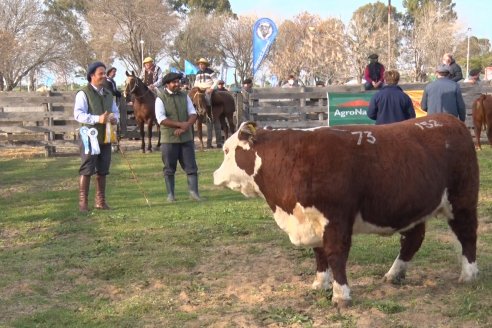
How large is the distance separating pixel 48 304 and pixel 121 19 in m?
48.7

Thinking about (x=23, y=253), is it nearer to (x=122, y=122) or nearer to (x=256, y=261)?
(x=256, y=261)

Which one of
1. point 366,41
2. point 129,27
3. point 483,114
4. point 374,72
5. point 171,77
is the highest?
point 129,27

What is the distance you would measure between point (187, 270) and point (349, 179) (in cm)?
203

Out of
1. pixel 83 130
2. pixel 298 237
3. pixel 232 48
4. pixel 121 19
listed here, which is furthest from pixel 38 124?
pixel 232 48

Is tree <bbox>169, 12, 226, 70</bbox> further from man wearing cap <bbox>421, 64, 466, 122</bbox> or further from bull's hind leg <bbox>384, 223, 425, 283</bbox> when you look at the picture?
bull's hind leg <bbox>384, 223, 425, 283</bbox>

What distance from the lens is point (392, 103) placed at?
26.2 feet

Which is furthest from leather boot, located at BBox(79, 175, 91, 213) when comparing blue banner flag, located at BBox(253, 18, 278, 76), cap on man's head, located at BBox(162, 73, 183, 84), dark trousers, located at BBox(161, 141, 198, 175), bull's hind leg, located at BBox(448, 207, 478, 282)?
blue banner flag, located at BBox(253, 18, 278, 76)

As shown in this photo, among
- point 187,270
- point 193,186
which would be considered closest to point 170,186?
point 193,186

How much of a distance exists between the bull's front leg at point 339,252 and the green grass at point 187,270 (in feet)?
0.50

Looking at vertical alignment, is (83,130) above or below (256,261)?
above

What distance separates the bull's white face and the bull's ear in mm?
35

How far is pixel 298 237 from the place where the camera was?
475cm

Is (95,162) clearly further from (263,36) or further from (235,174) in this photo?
(263,36)

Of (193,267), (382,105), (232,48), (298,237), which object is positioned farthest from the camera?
(232,48)
